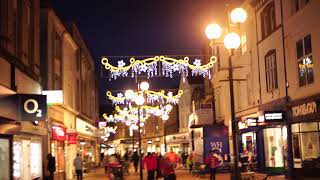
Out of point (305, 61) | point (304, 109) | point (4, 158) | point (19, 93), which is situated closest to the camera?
point (4, 158)

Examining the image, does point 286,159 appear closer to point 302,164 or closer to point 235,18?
point 302,164

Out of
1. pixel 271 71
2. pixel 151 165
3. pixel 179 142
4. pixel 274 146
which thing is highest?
pixel 271 71

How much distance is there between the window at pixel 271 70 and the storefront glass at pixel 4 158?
51.2ft

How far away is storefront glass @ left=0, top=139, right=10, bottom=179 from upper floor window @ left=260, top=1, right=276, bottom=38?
16.3 m

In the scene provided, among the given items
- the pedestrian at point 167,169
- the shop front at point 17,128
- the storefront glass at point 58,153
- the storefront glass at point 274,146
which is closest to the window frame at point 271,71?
the storefront glass at point 274,146

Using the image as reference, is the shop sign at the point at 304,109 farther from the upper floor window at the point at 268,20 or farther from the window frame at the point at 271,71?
the upper floor window at the point at 268,20

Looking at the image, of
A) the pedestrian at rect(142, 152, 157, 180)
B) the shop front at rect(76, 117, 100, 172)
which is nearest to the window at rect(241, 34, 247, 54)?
the pedestrian at rect(142, 152, 157, 180)

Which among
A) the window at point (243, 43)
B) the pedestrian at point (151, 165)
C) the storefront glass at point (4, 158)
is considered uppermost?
the window at point (243, 43)

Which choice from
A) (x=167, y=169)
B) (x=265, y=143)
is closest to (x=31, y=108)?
(x=167, y=169)

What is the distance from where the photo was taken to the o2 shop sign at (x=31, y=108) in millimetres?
21033

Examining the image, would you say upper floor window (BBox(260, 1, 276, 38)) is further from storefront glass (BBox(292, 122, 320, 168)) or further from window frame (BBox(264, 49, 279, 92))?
storefront glass (BBox(292, 122, 320, 168))

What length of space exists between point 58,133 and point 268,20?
14.2 m

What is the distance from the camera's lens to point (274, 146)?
32219 mm

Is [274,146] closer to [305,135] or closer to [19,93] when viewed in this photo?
[305,135]
